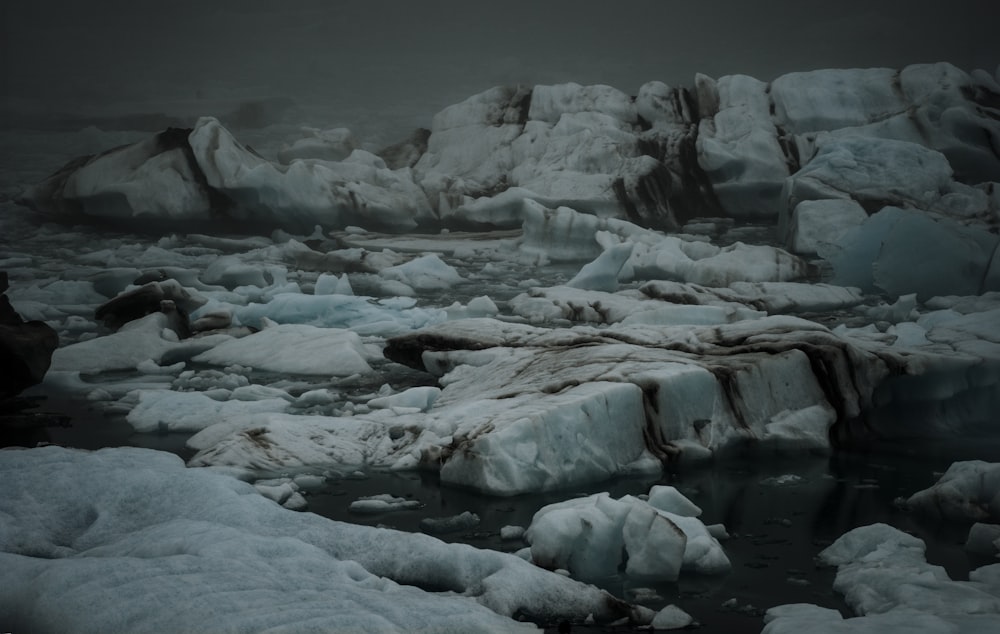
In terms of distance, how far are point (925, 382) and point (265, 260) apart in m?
11.6

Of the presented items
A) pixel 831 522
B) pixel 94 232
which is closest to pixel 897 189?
pixel 831 522

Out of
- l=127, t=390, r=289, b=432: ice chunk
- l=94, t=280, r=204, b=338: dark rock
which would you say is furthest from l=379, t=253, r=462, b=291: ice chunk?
l=127, t=390, r=289, b=432: ice chunk

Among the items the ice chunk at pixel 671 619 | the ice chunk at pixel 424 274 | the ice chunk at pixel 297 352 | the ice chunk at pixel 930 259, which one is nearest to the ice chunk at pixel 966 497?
the ice chunk at pixel 671 619

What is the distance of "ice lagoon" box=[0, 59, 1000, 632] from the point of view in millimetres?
3271

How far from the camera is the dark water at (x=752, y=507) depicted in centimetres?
354

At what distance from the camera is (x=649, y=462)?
511cm

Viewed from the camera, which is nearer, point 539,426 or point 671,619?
point 671,619

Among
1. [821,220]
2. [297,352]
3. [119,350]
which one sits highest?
[821,220]

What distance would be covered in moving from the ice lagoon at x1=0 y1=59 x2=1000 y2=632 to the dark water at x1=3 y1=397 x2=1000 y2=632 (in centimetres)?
2

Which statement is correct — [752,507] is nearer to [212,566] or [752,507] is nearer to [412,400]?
[412,400]

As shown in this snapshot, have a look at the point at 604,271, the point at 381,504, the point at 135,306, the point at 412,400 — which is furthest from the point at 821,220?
the point at 381,504

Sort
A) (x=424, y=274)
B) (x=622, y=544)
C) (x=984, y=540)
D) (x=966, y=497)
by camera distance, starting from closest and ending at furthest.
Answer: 1. (x=622, y=544)
2. (x=984, y=540)
3. (x=966, y=497)
4. (x=424, y=274)

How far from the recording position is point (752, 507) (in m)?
4.62

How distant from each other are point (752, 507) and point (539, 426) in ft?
3.66
